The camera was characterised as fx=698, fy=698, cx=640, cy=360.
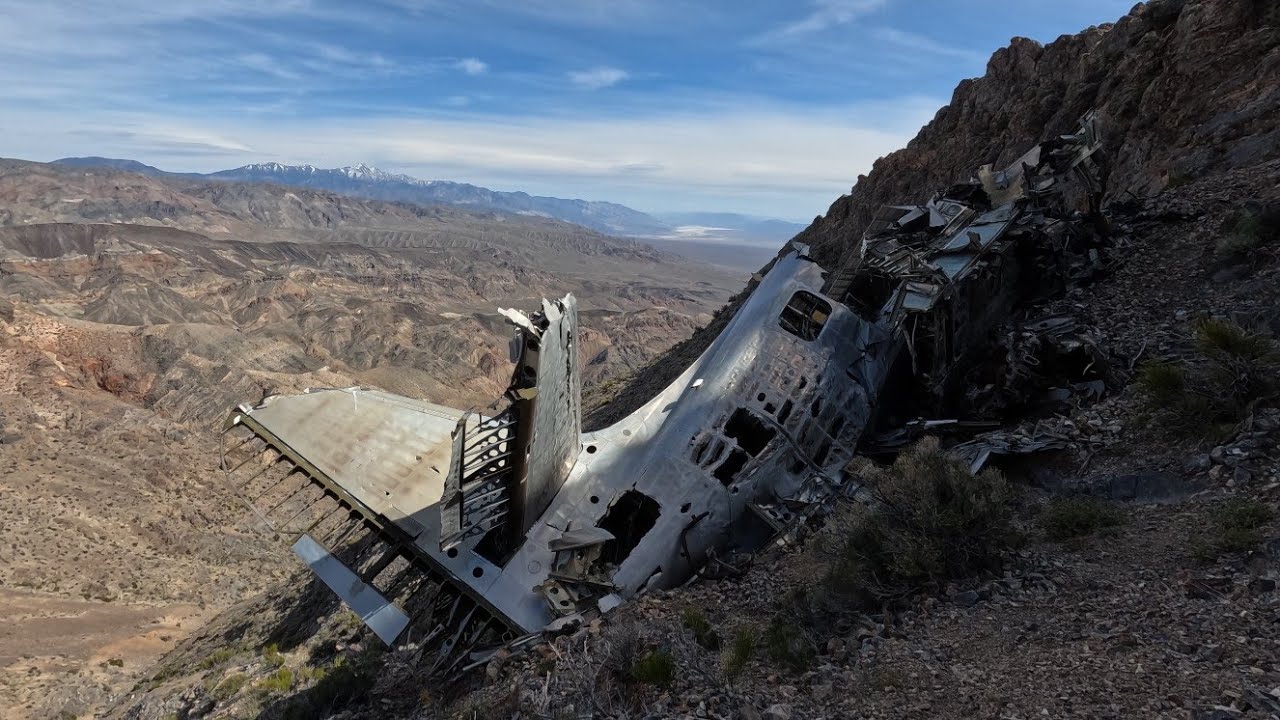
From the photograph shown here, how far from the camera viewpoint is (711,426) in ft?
43.7

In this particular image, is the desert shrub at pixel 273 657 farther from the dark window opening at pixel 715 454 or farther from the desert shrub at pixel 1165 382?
the desert shrub at pixel 1165 382

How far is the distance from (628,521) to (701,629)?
11.2 feet

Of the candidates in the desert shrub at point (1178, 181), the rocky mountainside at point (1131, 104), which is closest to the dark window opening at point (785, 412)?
the desert shrub at point (1178, 181)

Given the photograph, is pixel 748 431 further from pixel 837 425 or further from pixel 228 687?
pixel 228 687

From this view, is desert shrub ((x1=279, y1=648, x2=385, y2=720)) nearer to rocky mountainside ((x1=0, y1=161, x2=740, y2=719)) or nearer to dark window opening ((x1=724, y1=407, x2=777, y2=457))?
dark window opening ((x1=724, y1=407, x2=777, y2=457))

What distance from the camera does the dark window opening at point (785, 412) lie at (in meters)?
13.8

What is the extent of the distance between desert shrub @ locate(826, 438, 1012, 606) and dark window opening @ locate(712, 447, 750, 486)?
346 cm

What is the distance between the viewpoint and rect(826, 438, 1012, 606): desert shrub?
28.8ft

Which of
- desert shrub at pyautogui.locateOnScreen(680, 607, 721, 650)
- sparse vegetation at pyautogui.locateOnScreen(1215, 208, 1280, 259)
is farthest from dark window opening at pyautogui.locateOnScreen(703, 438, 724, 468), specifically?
sparse vegetation at pyautogui.locateOnScreen(1215, 208, 1280, 259)

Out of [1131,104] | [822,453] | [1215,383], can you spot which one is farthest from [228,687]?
[1131,104]

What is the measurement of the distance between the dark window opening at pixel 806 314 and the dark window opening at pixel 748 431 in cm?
253

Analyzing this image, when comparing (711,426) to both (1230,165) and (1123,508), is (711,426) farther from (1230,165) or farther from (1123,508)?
(1230,165)

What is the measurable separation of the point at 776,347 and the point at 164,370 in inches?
2949

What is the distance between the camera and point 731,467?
42.9 ft
